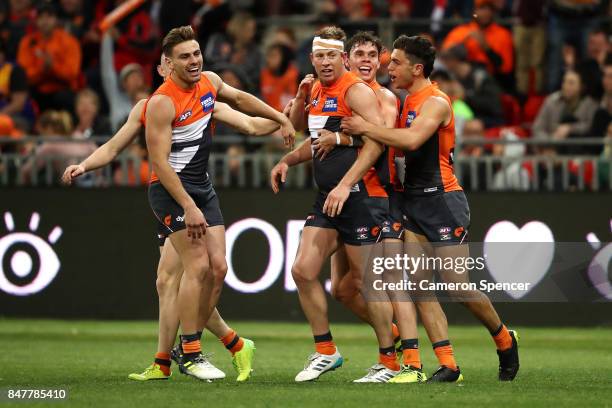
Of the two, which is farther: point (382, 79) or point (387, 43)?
point (387, 43)

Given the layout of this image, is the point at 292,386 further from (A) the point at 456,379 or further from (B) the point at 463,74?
(B) the point at 463,74

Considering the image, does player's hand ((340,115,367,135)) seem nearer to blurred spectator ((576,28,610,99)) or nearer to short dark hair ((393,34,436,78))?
short dark hair ((393,34,436,78))

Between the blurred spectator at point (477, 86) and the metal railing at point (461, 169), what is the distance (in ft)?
6.13

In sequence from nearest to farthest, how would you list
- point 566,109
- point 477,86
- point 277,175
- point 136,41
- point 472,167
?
point 277,175, point 472,167, point 566,109, point 477,86, point 136,41

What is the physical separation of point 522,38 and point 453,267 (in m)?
9.82

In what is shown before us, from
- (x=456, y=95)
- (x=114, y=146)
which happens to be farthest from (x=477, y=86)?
(x=114, y=146)

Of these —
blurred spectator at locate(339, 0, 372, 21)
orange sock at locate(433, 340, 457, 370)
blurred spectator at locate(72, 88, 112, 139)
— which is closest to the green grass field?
orange sock at locate(433, 340, 457, 370)

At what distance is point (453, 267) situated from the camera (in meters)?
10.5

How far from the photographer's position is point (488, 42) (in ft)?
64.8

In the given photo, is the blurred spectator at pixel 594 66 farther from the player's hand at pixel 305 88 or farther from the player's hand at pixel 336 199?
the player's hand at pixel 336 199

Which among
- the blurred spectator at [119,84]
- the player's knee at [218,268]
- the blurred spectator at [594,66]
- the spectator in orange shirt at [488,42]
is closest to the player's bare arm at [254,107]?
the player's knee at [218,268]

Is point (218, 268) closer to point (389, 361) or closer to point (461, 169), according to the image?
point (389, 361)

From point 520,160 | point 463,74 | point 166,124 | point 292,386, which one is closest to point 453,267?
point 292,386

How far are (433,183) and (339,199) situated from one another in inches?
31.8
